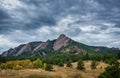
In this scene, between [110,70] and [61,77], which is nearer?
[110,70]

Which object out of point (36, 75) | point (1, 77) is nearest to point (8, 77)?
point (1, 77)

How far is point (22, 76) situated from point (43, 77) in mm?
10485

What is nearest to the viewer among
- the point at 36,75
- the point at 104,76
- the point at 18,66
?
the point at 104,76

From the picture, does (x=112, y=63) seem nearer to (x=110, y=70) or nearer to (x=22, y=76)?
(x=110, y=70)

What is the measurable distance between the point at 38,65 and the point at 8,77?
80143mm

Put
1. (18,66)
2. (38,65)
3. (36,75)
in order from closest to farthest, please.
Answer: (36,75) < (18,66) < (38,65)

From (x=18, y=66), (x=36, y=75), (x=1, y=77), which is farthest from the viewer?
(x=18, y=66)

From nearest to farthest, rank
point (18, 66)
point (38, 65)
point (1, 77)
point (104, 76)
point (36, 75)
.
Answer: point (104, 76) < point (1, 77) < point (36, 75) < point (18, 66) < point (38, 65)

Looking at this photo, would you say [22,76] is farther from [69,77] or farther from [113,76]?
[113,76]

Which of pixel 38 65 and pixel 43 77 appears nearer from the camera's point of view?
pixel 43 77

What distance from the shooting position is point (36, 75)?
130 metres

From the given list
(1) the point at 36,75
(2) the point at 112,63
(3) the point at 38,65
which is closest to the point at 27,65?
(3) the point at 38,65

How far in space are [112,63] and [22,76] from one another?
77.8 metres

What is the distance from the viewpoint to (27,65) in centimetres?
19925
